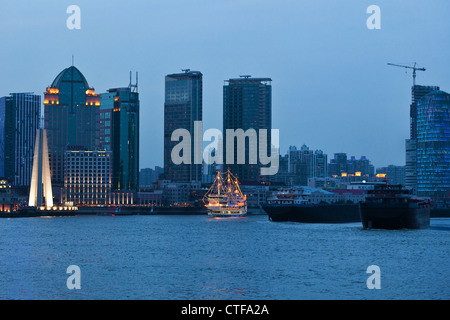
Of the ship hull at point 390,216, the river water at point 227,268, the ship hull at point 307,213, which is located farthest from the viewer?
the ship hull at point 307,213

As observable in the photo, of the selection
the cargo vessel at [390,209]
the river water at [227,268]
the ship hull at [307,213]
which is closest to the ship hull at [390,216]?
the cargo vessel at [390,209]

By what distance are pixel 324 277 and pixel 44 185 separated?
15462cm

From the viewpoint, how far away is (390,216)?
104188 mm

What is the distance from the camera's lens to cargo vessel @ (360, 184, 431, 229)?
341 ft

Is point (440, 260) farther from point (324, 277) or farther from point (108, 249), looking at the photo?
point (108, 249)

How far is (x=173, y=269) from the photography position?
5728 cm

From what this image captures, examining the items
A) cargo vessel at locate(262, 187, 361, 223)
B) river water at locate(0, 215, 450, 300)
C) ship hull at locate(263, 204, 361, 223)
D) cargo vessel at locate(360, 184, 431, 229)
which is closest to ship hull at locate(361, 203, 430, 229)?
cargo vessel at locate(360, 184, 431, 229)

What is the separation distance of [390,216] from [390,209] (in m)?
1.12

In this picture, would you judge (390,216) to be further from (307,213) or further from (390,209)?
(307,213)

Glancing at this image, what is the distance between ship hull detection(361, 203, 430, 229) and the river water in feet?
46.2

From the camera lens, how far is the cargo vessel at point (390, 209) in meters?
104

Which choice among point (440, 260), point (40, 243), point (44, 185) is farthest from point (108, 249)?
point (44, 185)

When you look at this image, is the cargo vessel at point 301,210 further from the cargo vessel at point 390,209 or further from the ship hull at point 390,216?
the cargo vessel at point 390,209

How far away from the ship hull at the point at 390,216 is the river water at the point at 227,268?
14.1m
